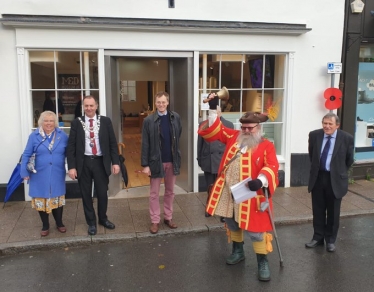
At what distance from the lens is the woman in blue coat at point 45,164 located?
15.8 ft

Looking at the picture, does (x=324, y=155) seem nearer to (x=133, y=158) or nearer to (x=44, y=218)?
→ (x=44, y=218)

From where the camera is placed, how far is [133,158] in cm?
964

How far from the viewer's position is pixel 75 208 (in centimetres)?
617

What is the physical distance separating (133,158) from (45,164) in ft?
15.8

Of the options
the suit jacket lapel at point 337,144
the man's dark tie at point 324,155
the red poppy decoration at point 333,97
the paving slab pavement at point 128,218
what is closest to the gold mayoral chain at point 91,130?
the paving slab pavement at point 128,218

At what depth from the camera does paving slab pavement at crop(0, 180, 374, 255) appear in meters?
4.93

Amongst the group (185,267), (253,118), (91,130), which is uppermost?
(253,118)

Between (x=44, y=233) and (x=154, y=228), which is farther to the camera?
(x=154, y=228)

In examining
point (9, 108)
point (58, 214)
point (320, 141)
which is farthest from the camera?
point (9, 108)

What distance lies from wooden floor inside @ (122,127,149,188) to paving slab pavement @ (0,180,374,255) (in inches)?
43.5

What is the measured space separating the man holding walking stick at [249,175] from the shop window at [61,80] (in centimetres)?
328

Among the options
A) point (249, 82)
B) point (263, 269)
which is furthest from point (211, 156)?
point (249, 82)

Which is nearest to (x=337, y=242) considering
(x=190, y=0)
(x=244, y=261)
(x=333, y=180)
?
(x=333, y=180)

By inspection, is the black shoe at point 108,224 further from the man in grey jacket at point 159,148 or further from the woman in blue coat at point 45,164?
the woman in blue coat at point 45,164
